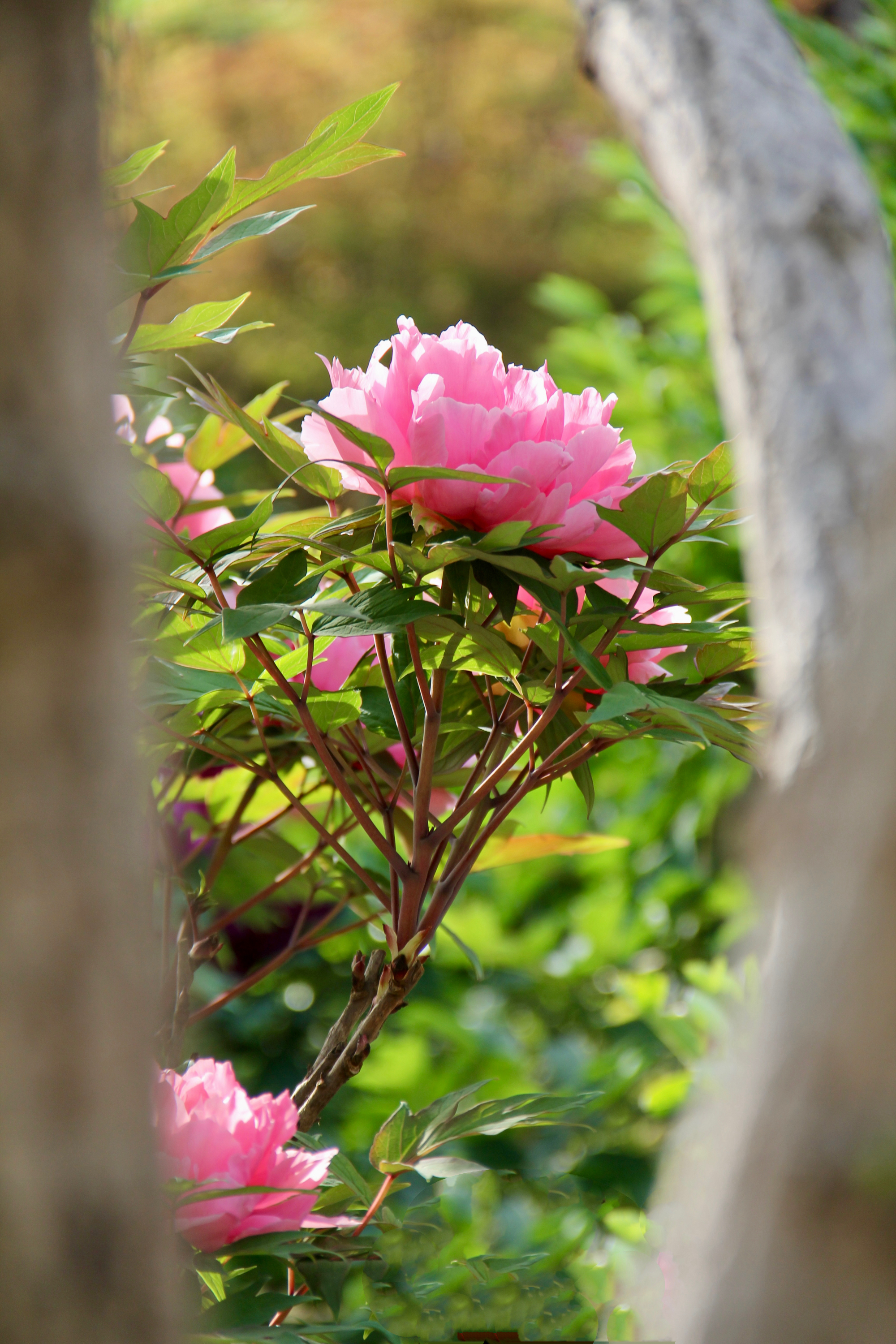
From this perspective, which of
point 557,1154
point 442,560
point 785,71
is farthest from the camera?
point 785,71

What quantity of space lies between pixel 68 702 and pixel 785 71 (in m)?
0.93

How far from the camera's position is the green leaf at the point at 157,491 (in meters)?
0.27

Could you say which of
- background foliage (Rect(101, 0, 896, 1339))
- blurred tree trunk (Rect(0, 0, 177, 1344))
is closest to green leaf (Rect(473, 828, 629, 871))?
background foliage (Rect(101, 0, 896, 1339))

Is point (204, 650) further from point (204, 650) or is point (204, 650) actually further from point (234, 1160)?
point (234, 1160)

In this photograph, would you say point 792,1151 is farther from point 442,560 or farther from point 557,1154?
point 557,1154

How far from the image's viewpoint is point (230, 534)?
0.84 ft

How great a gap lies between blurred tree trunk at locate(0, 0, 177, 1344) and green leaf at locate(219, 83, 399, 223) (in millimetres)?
177

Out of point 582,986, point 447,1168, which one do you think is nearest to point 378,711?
point 447,1168

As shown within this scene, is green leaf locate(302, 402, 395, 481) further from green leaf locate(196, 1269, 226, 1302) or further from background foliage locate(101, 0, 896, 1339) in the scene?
green leaf locate(196, 1269, 226, 1302)

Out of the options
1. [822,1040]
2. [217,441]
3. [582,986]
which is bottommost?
[582,986]

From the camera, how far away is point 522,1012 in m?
0.89

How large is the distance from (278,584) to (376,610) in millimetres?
28

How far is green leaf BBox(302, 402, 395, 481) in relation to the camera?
0.22 metres

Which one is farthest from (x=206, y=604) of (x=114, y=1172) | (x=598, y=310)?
(x=598, y=310)
